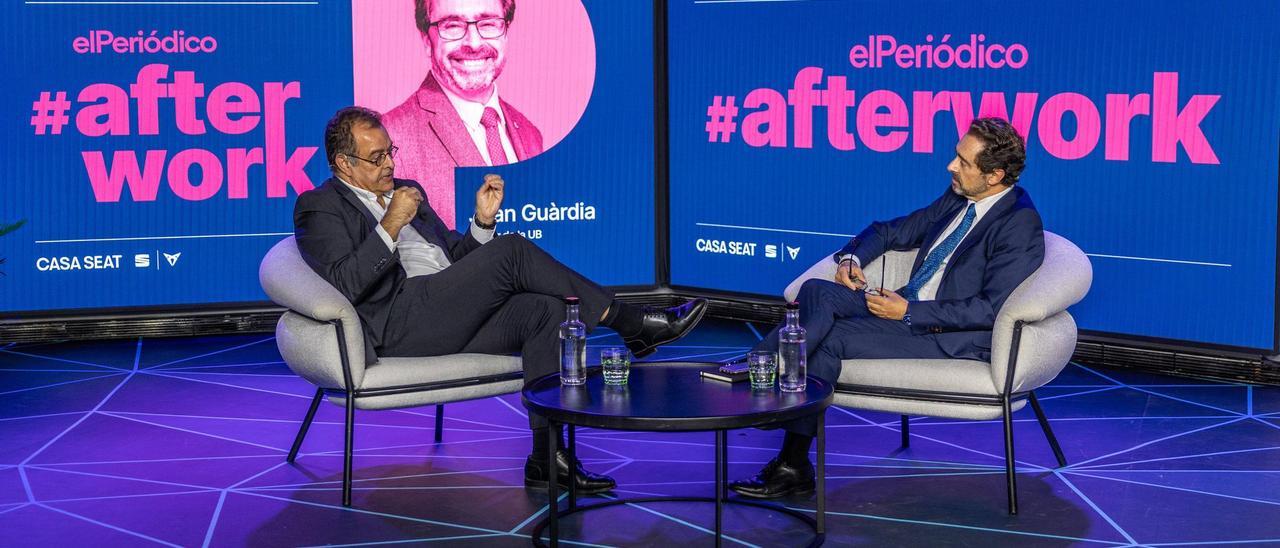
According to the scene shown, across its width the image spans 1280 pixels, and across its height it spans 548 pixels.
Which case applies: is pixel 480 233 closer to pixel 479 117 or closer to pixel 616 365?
pixel 616 365

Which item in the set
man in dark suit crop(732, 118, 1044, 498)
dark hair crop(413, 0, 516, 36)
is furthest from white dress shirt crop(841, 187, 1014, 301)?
dark hair crop(413, 0, 516, 36)

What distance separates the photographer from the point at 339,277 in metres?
4.65

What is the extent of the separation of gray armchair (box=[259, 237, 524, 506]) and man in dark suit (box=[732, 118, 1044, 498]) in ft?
2.82

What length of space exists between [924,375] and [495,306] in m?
1.36

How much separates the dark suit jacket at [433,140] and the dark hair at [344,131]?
2.44 m

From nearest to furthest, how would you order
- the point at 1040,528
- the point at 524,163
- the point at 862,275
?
1. the point at 1040,528
2. the point at 862,275
3. the point at 524,163

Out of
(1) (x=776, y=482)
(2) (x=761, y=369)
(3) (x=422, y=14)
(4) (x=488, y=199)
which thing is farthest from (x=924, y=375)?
(3) (x=422, y=14)

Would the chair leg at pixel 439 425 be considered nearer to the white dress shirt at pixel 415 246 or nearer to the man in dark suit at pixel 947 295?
the white dress shirt at pixel 415 246

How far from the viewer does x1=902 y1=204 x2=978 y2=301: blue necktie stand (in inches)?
191

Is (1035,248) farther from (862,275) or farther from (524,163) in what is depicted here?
(524,163)

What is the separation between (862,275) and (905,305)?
333mm

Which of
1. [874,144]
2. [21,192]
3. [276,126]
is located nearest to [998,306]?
[874,144]

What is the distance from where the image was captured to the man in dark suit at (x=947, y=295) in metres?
4.57

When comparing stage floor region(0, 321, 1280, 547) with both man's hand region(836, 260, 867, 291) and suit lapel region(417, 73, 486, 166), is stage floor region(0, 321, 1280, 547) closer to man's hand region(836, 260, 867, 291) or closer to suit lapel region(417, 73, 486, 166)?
man's hand region(836, 260, 867, 291)
